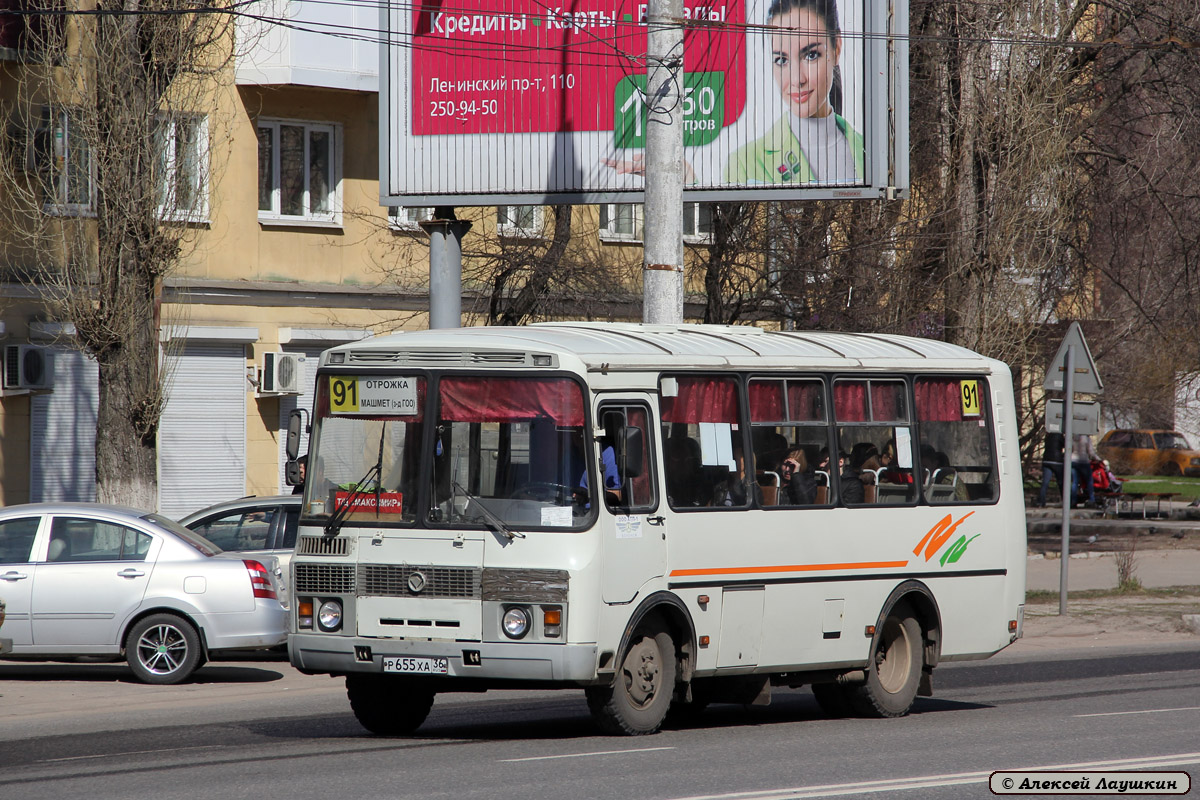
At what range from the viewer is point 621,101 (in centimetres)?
1867

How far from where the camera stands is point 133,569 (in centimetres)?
1427

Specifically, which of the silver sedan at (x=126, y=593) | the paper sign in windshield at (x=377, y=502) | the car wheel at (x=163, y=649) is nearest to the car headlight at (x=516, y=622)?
the paper sign in windshield at (x=377, y=502)

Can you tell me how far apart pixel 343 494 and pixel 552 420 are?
1.45m

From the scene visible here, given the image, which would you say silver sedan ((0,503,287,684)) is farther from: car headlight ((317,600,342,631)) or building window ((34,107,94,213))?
building window ((34,107,94,213))

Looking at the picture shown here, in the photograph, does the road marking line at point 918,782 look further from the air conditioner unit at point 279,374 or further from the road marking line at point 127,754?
the air conditioner unit at point 279,374

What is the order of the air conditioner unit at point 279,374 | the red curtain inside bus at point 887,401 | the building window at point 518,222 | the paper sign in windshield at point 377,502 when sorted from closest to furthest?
the paper sign in windshield at point 377,502 < the red curtain inside bus at point 887,401 < the building window at point 518,222 < the air conditioner unit at point 279,374

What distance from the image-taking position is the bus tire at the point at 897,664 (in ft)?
40.7

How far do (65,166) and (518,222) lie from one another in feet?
22.4

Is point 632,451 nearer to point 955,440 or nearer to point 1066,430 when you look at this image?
point 955,440

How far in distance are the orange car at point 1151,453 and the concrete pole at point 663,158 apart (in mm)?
42589

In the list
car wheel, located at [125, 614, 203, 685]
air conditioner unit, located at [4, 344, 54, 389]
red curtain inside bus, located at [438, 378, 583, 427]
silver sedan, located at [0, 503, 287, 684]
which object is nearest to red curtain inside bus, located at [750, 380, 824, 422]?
red curtain inside bus, located at [438, 378, 583, 427]

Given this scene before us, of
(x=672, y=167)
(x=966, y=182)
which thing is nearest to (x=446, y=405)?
(x=672, y=167)

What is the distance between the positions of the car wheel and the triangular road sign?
10728 millimetres

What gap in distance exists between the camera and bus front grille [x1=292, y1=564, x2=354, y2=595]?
34.6 feet
